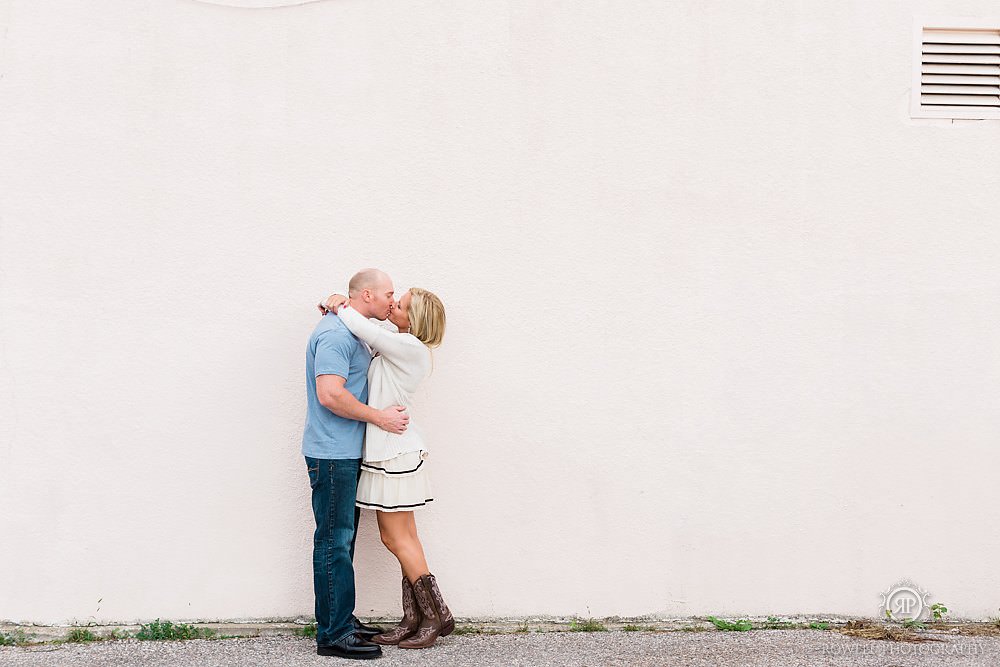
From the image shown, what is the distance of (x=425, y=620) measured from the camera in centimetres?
441

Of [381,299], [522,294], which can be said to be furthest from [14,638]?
[522,294]

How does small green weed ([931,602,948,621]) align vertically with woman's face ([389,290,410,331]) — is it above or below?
below

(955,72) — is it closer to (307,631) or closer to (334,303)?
(334,303)

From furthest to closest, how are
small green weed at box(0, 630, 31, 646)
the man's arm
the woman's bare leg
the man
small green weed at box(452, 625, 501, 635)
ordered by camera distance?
small green weed at box(452, 625, 501, 635) < small green weed at box(0, 630, 31, 646) < the woman's bare leg < the man < the man's arm

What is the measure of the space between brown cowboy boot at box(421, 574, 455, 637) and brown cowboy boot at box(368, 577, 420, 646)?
0.33 ft

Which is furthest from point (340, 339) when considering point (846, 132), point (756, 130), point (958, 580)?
point (958, 580)

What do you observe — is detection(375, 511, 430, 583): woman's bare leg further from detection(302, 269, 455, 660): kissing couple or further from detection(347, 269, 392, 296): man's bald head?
detection(347, 269, 392, 296): man's bald head

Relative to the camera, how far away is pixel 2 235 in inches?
179

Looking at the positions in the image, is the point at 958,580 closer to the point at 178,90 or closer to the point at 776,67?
the point at 776,67

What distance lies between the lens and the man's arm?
13.4ft

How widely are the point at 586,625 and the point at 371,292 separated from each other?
6.67 feet

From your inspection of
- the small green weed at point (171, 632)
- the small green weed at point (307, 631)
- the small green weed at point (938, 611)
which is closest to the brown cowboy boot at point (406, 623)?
the small green weed at point (307, 631)

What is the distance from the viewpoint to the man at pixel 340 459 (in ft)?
13.7

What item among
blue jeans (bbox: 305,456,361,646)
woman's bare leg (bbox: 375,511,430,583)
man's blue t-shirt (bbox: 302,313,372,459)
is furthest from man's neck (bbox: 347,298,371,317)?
woman's bare leg (bbox: 375,511,430,583)
